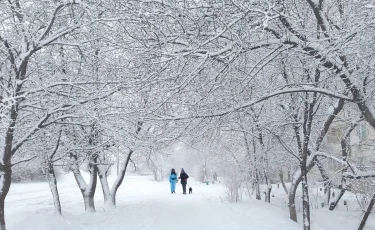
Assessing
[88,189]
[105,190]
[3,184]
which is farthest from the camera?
[105,190]

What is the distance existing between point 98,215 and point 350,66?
402 inches

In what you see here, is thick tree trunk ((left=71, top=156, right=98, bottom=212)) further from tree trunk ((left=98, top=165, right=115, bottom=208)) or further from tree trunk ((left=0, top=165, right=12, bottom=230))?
tree trunk ((left=0, top=165, right=12, bottom=230))

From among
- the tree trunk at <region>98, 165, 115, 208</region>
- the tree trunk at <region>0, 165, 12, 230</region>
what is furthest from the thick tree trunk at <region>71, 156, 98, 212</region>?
the tree trunk at <region>0, 165, 12, 230</region>

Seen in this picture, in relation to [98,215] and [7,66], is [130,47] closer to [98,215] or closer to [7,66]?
[7,66]

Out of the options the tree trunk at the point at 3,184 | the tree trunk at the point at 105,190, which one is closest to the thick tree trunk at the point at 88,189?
the tree trunk at the point at 105,190

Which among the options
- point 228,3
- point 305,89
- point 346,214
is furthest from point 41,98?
Answer: point 346,214

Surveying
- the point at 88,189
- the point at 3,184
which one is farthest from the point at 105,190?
the point at 3,184

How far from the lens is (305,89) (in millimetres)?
6027

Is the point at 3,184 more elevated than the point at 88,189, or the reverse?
the point at 3,184

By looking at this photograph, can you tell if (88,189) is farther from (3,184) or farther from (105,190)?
(3,184)

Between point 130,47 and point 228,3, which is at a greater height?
point 228,3

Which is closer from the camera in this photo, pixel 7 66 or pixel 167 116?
pixel 167 116

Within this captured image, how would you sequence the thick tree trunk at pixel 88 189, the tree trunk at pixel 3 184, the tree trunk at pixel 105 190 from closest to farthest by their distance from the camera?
the tree trunk at pixel 3 184
the thick tree trunk at pixel 88 189
the tree trunk at pixel 105 190

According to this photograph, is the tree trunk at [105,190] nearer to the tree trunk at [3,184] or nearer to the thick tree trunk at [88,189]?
the thick tree trunk at [88,189]
